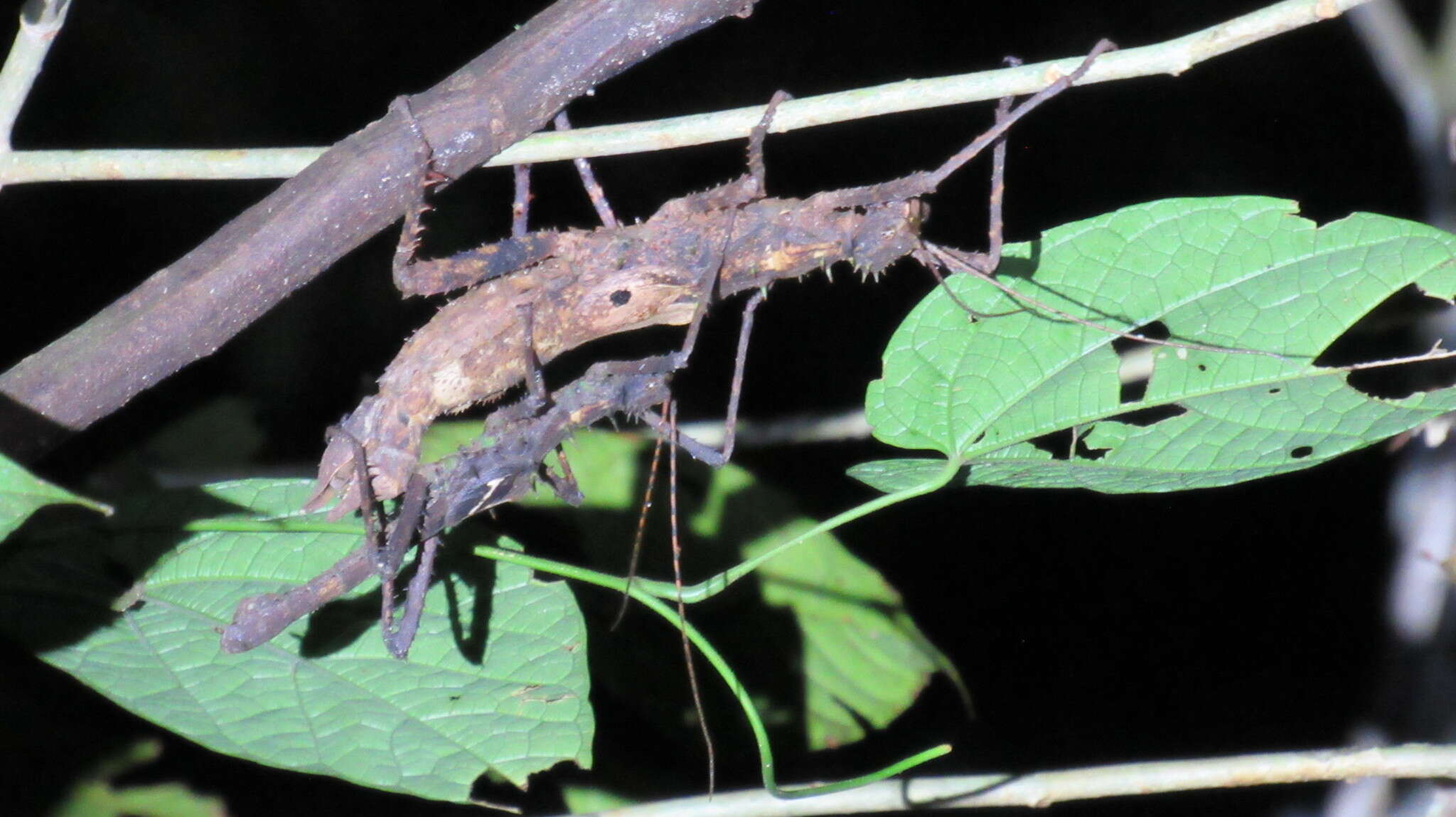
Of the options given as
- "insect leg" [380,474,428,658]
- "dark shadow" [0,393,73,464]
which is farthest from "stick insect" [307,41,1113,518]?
"dark shadow" [0,393,73,464]

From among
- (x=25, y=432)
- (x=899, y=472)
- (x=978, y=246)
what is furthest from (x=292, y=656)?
(x=978, y=246)

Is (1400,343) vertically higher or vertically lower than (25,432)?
lower

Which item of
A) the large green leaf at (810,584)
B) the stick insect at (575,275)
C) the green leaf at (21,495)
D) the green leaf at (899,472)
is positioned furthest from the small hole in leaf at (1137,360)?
the green leaf at (21,495)

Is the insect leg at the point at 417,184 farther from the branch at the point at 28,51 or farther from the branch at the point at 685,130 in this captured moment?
the branch at the point at 28,51

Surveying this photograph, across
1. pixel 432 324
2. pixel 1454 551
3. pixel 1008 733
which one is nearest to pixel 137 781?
pixel 432 324

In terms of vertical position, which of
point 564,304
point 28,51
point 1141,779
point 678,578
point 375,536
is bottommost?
point 1141,779

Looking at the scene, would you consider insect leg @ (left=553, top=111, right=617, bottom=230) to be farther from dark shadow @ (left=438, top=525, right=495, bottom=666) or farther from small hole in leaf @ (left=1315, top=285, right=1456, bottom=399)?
small hole in leaf @ (left=1315, top=285, right=1456, bottom=399)

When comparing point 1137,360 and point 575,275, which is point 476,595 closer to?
point 575,275
